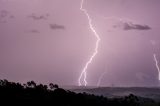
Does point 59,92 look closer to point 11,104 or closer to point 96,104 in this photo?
point 96,104

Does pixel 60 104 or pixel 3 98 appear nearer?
pixel 3 98

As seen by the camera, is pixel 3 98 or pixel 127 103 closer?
pixel 3 98

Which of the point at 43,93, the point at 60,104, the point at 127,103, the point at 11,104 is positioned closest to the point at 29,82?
the point at 43,93

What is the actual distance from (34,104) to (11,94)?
333 cm

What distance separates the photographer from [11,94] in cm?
6725

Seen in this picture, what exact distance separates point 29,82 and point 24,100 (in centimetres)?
1057

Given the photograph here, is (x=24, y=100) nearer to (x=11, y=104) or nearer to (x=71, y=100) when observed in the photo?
(x=11, y=104)

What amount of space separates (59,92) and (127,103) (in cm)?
1683

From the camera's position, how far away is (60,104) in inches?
2785

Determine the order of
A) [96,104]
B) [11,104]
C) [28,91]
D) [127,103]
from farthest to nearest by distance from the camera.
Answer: [127,103]
[96,104]
[28,91]
[11,104]

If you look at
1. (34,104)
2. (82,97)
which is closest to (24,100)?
(34,104)

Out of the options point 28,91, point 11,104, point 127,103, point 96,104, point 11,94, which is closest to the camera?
point 11,104

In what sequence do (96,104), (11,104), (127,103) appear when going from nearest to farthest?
(11,104) → (96,104) → (127,103)

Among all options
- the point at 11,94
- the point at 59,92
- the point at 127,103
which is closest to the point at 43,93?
the point at 59,92
